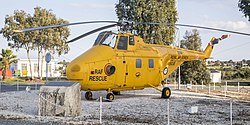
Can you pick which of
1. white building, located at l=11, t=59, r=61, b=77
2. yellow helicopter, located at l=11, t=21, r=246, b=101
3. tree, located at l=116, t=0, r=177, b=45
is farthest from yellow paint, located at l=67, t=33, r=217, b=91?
white building, located at l=11, t=59, r=61, b=77

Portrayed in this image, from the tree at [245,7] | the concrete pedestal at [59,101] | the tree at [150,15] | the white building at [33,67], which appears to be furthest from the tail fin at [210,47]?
the white building at [33,67]

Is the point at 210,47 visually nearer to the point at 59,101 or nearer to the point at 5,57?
the point at 59,101

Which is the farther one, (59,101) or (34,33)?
(34,33)

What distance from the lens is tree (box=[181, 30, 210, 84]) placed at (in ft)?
163

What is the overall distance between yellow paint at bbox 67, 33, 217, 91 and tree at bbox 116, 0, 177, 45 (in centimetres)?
1796

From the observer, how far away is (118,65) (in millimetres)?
19266

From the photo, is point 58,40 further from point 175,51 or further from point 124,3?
point 175,51

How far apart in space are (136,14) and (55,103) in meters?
27.6

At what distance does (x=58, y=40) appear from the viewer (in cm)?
6225

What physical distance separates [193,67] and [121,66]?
31412mm

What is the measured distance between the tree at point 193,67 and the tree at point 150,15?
8.64 metres

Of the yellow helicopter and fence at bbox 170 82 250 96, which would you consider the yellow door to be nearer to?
the yellow helicopter

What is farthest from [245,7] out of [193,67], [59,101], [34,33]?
[34,33]

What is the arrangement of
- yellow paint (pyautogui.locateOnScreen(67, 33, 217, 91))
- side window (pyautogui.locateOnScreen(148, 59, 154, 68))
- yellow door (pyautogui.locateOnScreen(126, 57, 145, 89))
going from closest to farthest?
yellow paint (pyautogui.locateOnScreen(67, 33, 217, 91)), yellow door (pyautogui.locateOnScreen(126, 57, 145, 89)), side window (pyautogui.locateOnScreen(148, 59, 154, 68))
